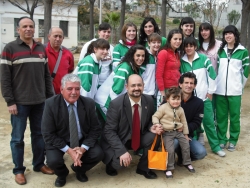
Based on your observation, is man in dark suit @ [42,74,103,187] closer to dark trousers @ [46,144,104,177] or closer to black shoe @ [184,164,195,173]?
dark trousers @ [46,144,104,177]

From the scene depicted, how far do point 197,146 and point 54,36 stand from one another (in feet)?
7.92

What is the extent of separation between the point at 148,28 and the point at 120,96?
1.53m

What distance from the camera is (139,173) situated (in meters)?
4.32

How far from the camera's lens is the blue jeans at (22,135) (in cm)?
396

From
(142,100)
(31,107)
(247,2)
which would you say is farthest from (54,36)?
(247,2)

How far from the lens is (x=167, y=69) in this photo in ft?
15.7

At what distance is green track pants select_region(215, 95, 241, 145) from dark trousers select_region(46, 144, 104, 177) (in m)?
2.25

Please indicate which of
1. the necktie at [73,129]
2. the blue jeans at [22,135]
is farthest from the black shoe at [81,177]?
the blue jeans at [22,135]

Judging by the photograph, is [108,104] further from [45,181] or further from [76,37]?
[76,37]

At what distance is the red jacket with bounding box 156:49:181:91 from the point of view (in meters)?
4.68

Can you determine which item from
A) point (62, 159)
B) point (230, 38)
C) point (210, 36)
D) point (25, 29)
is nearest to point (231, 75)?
point (230, 38)

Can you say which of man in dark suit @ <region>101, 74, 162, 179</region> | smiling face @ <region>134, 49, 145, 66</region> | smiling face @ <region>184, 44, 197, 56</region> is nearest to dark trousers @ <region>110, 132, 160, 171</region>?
man in dark suit @ <region>101, 74, 162, 179</region>

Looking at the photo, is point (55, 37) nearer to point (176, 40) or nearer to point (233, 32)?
point (176, 40)

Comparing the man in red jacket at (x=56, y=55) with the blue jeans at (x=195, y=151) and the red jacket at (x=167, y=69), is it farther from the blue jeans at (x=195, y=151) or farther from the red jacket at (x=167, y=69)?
the blue jeans at (x=195, y=151)
